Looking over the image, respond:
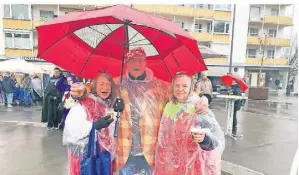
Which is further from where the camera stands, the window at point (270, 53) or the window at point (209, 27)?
the window at point (270, 53)

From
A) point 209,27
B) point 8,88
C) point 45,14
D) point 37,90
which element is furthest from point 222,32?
point 8,88

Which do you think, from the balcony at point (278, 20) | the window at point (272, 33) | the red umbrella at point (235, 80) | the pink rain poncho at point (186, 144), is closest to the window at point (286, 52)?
the window at point (272, 33)

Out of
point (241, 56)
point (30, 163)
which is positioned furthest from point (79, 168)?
point (241, 56)

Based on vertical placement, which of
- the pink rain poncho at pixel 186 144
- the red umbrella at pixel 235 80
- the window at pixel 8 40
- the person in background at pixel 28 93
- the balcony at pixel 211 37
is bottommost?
the person in background at pixel 28 93

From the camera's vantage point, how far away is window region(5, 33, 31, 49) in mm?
22859

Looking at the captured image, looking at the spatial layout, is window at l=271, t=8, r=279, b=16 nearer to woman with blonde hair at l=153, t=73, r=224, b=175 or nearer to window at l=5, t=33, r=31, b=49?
window at l=5, t=33, r=31, b=49

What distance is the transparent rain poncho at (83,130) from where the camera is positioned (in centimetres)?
218

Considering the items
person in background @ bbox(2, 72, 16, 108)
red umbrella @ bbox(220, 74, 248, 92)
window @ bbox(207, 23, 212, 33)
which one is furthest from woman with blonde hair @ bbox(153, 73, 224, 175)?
window @ bbox(207, 23, 212, 33)

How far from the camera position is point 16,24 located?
2297 cm

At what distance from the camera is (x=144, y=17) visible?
1942 millimetres

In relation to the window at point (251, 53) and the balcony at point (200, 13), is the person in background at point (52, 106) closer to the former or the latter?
the balcony at point (200, 13)

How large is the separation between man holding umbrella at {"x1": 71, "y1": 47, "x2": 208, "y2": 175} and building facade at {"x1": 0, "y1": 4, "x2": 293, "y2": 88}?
21.2m

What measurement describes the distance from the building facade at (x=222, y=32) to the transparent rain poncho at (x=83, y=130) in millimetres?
21318

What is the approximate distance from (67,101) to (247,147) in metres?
4.19
